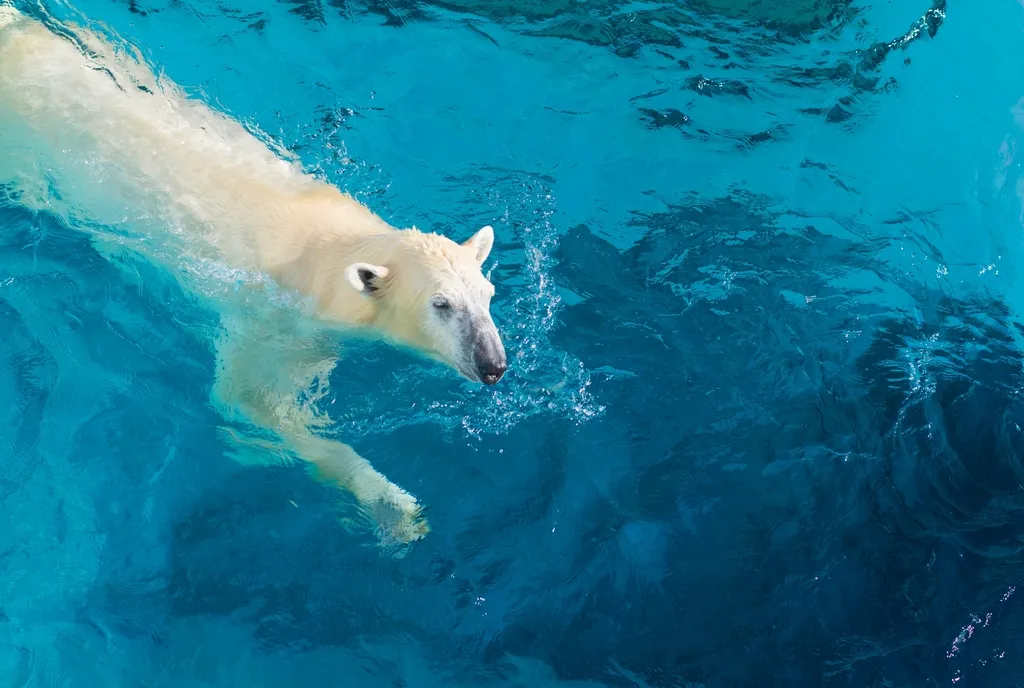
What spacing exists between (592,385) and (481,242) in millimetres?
1361

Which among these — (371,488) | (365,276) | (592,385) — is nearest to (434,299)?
(365,276)

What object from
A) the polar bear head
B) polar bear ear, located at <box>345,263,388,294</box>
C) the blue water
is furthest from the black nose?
the blue water

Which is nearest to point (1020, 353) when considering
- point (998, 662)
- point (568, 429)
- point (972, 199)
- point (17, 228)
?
point (972, 199)

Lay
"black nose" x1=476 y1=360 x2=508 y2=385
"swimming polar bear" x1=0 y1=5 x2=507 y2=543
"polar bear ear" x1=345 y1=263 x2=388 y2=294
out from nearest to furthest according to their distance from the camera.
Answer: "black nose" x1=476 y1=360 x2=508 y2=385, "polar bear ear" x1=345 y1=263 x2=388 y2=294, "swimming polar bear" x1=0 y1=5 x2=507 y2=543

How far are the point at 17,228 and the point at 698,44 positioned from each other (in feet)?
19.8

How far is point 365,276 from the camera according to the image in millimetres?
4867

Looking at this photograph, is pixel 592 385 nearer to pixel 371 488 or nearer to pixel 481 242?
pixel 481 242

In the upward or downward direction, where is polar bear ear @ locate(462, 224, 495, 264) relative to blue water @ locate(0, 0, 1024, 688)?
upward

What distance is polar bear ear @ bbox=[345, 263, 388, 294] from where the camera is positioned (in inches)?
186

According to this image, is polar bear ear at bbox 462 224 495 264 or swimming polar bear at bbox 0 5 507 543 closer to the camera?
swimming polar bear at bbox 0 5 507 543

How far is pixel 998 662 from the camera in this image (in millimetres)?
5125

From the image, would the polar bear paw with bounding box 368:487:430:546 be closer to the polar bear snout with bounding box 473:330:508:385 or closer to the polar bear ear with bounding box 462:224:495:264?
the polar bear snout with bounding box 473:330:508:385

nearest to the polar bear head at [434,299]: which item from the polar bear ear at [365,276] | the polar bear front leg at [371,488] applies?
the polar bear ear at [365,276]

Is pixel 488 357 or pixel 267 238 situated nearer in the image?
pixel 488 357
